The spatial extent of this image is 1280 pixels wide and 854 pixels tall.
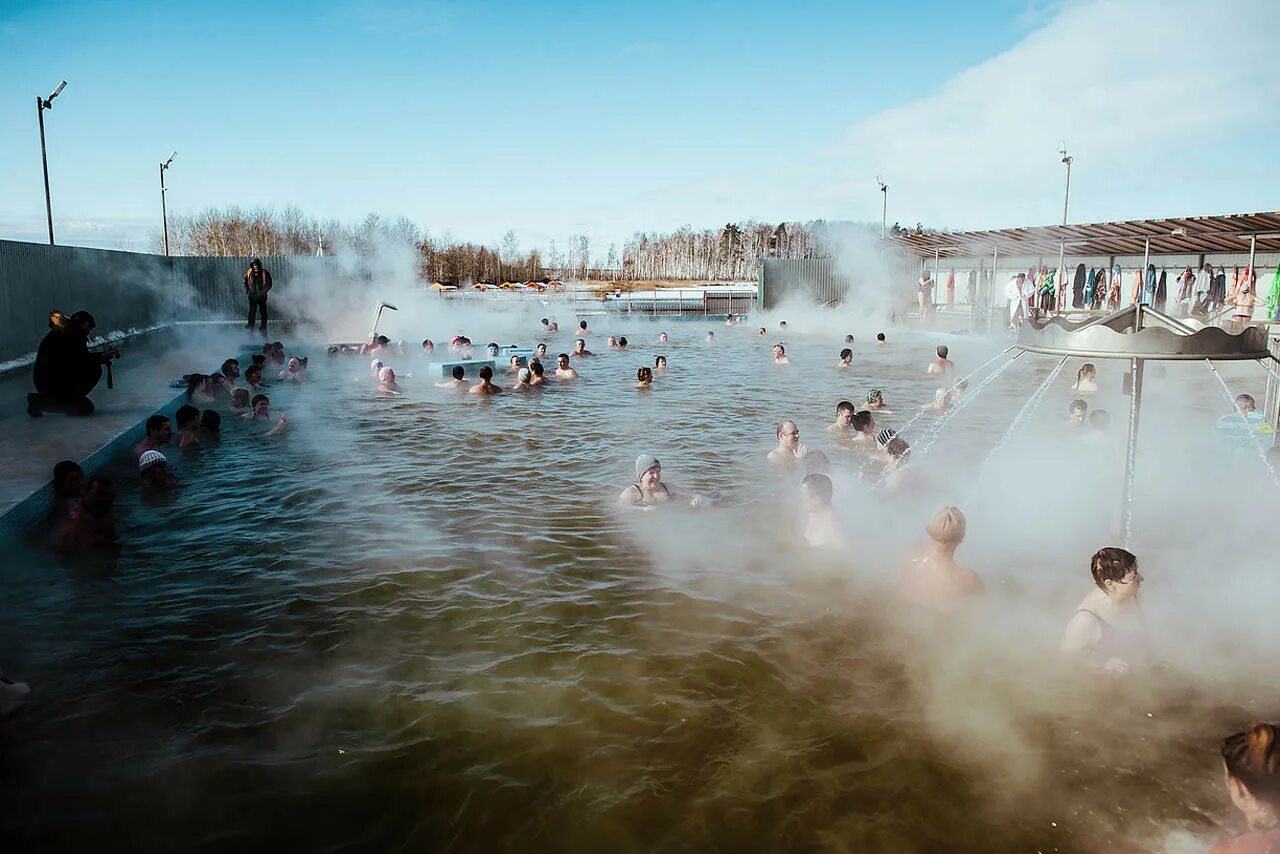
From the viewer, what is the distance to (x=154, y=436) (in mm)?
8836

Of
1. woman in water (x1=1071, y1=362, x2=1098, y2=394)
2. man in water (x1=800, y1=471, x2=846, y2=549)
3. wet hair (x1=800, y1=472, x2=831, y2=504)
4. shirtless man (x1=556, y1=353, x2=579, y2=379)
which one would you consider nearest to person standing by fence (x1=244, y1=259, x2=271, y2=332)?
shirtless man (x1=556, y1=353, x2=579, y2=379)

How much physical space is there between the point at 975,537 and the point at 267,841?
5973mm

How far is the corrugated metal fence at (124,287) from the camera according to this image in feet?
45.4

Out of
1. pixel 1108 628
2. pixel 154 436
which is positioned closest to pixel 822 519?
pixel 1108 628

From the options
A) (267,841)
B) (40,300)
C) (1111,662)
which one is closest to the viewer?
(267,841)

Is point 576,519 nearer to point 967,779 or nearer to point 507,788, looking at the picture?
point 507,788

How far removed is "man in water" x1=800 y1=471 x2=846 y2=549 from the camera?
21.5 feet

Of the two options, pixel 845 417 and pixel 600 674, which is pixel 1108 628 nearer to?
pixel 600 674

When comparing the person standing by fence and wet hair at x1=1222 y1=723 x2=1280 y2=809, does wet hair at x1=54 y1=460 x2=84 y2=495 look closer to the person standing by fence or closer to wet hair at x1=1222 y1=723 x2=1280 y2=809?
wet hair at x1=1222 y1=723 x2=1280 y2=809

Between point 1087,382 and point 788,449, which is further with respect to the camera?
point 1087,382

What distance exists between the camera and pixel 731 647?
17.0 ft

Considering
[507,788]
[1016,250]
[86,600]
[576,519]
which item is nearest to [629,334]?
[1016,250]

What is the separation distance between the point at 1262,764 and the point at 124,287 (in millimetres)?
23741

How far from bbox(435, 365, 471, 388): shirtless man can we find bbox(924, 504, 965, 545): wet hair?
11597 millimetres
